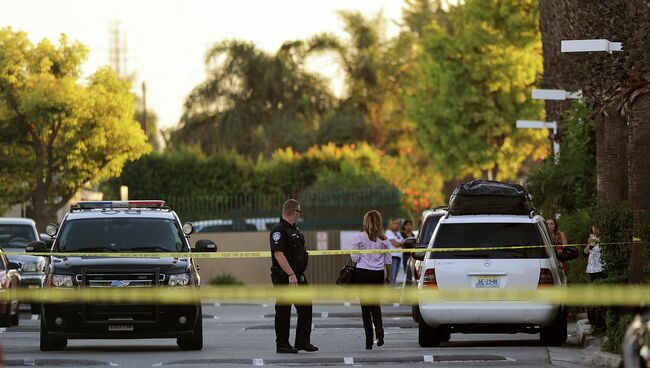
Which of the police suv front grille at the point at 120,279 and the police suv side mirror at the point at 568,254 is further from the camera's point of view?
the police suv side mirror at the point at 568,254

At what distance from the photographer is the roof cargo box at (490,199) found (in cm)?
2383

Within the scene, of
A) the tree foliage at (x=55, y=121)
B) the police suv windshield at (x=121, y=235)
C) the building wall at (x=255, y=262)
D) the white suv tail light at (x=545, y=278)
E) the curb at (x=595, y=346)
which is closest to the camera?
the curb at (x=595, y=346)

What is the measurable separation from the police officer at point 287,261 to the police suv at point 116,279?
3.56 feet

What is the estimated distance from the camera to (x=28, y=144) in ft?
165

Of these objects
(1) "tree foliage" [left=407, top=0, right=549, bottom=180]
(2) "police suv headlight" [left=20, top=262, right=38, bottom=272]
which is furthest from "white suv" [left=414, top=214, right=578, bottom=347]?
(1) "tree foliage" [left=407, top=0, right=549, bottom=180]

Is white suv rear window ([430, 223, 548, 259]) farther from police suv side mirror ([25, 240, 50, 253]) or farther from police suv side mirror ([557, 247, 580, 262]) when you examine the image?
police suv side mirror ([25, 240, 50, 253])

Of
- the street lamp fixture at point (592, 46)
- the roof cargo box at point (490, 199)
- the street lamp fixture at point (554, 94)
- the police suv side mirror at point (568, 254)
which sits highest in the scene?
the street lamp fixture at point (592, 46)

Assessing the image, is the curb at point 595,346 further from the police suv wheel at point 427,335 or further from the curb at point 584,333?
the police suv wheel at point 427,335

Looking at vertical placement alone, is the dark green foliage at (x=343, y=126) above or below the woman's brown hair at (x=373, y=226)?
above

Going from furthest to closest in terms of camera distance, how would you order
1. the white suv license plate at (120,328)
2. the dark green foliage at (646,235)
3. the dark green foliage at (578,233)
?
the dark green foliage at (578,233) < the white suv license plate at (120,328) < the dark green foliage at (646,235)

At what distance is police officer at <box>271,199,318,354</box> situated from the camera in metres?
21.3

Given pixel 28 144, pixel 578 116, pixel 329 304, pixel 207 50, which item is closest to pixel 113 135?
pixel 28 144

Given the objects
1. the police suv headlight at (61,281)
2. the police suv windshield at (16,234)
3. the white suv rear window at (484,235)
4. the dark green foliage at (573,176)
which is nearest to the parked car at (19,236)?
the police suv windshield at (16,234)

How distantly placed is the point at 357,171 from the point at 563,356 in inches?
1354
